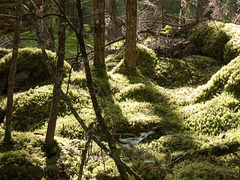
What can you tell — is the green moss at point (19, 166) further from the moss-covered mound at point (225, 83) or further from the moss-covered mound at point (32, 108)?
the moss-covered mound at point (225, 83)

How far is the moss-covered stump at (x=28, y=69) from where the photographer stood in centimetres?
600

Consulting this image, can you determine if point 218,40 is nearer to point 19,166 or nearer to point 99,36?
point 99,36

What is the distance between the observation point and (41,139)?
368cm

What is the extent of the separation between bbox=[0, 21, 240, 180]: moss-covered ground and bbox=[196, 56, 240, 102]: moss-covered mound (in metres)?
0.02

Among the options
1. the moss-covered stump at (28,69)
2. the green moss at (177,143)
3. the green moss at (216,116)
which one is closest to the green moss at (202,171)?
the green moss at (177,143)

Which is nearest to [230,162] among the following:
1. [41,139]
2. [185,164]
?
[185,164]

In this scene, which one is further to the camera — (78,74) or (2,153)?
(78,74)

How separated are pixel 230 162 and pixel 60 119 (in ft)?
10.7

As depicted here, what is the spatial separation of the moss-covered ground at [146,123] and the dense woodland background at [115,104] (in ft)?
0.06

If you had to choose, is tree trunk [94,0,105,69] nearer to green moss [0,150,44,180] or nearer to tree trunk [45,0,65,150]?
tree trunk [45,0,65,150]

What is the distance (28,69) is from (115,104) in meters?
2.50

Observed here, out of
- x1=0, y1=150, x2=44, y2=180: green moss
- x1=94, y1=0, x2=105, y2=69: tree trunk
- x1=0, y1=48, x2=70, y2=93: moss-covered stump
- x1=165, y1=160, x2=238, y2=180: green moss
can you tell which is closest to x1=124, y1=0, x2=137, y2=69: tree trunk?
x1=94, y1=0, x2=105, y2=69: tree trunk

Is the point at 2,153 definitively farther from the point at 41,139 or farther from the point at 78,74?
the point at 78,74

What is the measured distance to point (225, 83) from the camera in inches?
201
